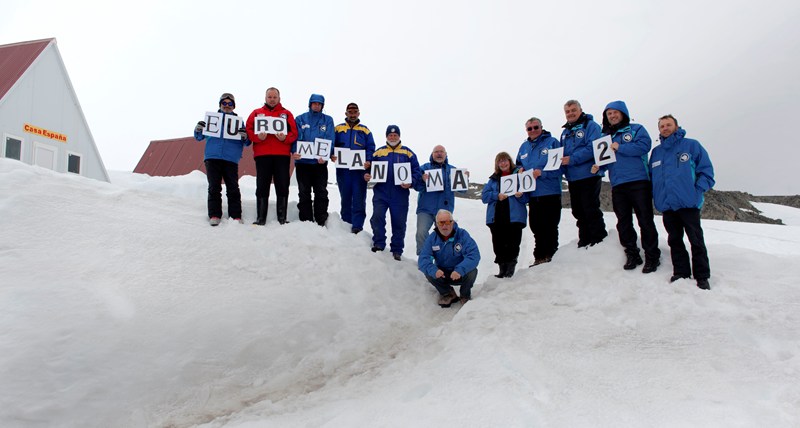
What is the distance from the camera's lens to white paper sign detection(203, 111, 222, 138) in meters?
6.25

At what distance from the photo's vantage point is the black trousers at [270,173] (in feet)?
21.4

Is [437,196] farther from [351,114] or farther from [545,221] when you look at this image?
[351,114]

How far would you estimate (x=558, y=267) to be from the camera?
6.06m

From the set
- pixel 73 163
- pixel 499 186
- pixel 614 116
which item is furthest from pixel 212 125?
pixel 73 163

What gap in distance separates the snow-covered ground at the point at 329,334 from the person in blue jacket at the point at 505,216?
67cm

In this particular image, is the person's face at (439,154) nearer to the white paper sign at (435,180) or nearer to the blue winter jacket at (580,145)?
the white paper sign at (435,180)

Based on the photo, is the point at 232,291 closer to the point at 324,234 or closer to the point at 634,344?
the point at 324,234

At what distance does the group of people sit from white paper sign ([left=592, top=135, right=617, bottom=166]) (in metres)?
0.10

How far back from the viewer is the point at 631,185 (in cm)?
564

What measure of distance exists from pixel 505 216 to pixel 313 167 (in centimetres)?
295

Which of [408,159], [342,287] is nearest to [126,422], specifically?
[342,287]

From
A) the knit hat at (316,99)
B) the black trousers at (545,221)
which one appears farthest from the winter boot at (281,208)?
the black trousers at (545,221)

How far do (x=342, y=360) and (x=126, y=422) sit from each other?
1786mm

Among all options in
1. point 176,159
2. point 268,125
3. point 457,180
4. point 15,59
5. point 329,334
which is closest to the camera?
point 329,334
